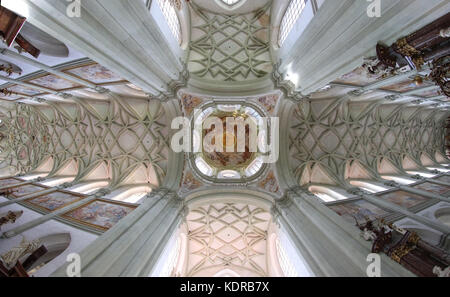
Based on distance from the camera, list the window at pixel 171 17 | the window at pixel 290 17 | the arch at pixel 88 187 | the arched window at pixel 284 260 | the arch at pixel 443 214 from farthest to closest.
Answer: the arch at pixel 88 187, the arched window at pixel 284 260, the window at pixel 171 17, the window at pixel 290 17, the arch at pixel 443 214

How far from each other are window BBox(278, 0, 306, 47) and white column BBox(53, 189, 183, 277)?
1131cm

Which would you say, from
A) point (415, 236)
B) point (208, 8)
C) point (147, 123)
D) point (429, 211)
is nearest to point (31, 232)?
point (147, 123)

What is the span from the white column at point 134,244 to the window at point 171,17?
30.0 ft

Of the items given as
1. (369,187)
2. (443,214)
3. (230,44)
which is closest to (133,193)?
(230,44)

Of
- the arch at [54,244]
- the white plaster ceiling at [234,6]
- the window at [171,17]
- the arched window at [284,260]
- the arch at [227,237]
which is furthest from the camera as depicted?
the white plaster ceiling at [234,6]

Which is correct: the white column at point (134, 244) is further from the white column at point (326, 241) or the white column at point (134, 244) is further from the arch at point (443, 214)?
the arch at point (443, 214)

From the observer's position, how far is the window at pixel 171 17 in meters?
10.2

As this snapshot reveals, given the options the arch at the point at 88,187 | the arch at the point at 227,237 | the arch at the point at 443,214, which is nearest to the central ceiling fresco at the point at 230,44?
the arch at the point at 227,237

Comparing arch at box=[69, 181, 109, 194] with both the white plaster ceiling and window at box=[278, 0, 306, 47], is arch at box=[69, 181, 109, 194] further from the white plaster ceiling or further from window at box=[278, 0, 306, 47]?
window at box=[278, 0, 306, 47]

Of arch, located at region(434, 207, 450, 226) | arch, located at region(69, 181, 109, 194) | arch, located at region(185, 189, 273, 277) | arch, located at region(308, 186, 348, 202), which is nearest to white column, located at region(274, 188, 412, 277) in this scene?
arch, located at region(308, 186, 348, 202)

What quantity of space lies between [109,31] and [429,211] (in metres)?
12.2

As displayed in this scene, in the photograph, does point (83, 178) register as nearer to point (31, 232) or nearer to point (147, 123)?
point (147, 123)

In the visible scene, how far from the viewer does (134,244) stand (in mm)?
6875

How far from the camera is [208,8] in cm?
1353
